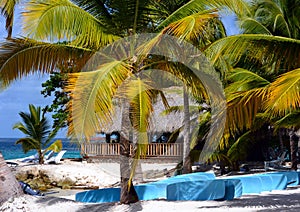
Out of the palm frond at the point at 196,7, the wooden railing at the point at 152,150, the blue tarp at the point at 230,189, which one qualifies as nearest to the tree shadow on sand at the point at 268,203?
the blue tarp at the point at 230,189

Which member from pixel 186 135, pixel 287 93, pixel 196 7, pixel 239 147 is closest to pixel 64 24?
pixel 196 7

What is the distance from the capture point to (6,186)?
275 inches

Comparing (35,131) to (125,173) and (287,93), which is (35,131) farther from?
(287,93)

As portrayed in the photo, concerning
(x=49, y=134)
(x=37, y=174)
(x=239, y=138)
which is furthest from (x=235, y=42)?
(x=49, y=134)

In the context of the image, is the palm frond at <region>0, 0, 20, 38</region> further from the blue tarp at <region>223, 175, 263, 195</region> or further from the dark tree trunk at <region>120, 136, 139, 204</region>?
the blue tarp at <region>223, 175, 263, 195</region>

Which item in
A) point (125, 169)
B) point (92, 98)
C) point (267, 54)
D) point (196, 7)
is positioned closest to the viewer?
point (92, 98)

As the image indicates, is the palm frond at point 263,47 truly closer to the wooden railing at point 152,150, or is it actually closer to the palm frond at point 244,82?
the palm frond at point 244,82

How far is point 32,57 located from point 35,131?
16135mm

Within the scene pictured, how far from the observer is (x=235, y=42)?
7945 mm

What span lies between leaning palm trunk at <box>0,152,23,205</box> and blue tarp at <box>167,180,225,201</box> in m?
3.27

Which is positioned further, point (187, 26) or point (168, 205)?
point (168, 205)

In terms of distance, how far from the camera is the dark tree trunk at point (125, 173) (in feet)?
26.4

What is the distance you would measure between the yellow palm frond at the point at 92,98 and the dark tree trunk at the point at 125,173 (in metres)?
2.02

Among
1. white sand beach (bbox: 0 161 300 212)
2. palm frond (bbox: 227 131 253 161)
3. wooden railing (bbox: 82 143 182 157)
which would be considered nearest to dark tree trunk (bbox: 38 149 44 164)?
wooden railing (bbox: 82 143 182 157)
